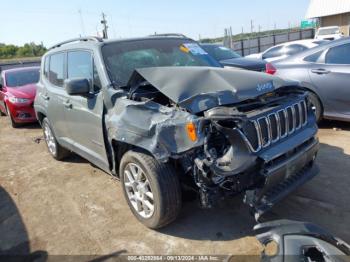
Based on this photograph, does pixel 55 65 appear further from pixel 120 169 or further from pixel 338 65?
pixel 338 65

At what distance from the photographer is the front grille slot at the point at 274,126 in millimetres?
2922

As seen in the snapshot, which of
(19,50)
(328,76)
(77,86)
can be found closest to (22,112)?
(77,86)

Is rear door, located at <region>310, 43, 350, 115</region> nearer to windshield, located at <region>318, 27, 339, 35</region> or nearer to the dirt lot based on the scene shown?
the dirt lot

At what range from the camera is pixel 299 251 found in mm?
2158

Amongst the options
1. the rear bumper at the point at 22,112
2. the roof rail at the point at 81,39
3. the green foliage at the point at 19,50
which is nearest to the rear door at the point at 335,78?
the roof rail at the point at 81,39

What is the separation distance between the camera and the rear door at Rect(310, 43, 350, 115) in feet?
18.3

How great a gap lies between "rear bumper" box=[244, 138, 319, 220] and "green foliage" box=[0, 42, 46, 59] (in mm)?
58439

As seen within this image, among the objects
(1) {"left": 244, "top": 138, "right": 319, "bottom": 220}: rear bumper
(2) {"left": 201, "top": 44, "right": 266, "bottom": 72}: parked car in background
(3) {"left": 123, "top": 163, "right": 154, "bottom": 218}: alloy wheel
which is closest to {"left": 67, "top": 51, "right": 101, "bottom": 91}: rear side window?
(3) {"left": 123, "top": 163, "right": 154, "bottom": 218}: alloy wheel

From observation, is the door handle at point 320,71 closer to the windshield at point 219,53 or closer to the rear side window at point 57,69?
the windshield at point 219,53

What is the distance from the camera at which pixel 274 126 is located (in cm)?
313

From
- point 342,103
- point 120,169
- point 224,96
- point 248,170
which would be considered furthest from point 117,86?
point 342,103

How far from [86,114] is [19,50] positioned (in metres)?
61.0

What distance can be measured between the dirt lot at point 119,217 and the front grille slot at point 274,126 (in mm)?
877

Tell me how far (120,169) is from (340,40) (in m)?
4.49
